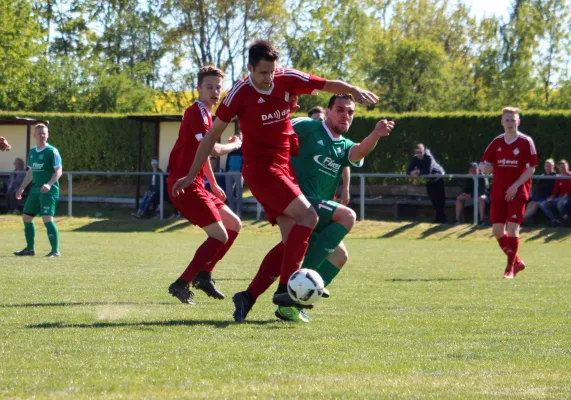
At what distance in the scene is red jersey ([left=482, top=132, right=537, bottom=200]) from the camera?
1216cm

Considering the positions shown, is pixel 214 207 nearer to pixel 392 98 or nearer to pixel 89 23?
pixel 392 98

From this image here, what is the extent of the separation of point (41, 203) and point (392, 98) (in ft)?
108

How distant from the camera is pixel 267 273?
734 centimetres

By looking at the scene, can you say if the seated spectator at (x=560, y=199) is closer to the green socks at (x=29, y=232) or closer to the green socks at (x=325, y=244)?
the green socks at (x=29, y=232)

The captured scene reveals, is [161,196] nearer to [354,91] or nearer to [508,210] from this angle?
[508,210]

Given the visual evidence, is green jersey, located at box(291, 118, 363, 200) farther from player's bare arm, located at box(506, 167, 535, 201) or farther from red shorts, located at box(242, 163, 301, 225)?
player's bare arm, located at box(506, 167, 535, 201)

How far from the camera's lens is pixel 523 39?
4897 cm

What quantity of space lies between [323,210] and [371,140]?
65 cm

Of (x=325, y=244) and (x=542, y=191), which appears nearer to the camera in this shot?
(x=325, y=244)

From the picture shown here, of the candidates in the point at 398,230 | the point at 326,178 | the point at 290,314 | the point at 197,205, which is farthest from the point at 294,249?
the point at 398,230

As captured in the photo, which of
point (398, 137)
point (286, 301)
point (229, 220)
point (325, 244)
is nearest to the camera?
point (286, 301)

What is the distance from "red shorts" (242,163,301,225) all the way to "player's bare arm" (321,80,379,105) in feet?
2.18

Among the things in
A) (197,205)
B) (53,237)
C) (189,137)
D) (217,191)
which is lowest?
(53,237)

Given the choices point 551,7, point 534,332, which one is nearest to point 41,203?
point 534,332
